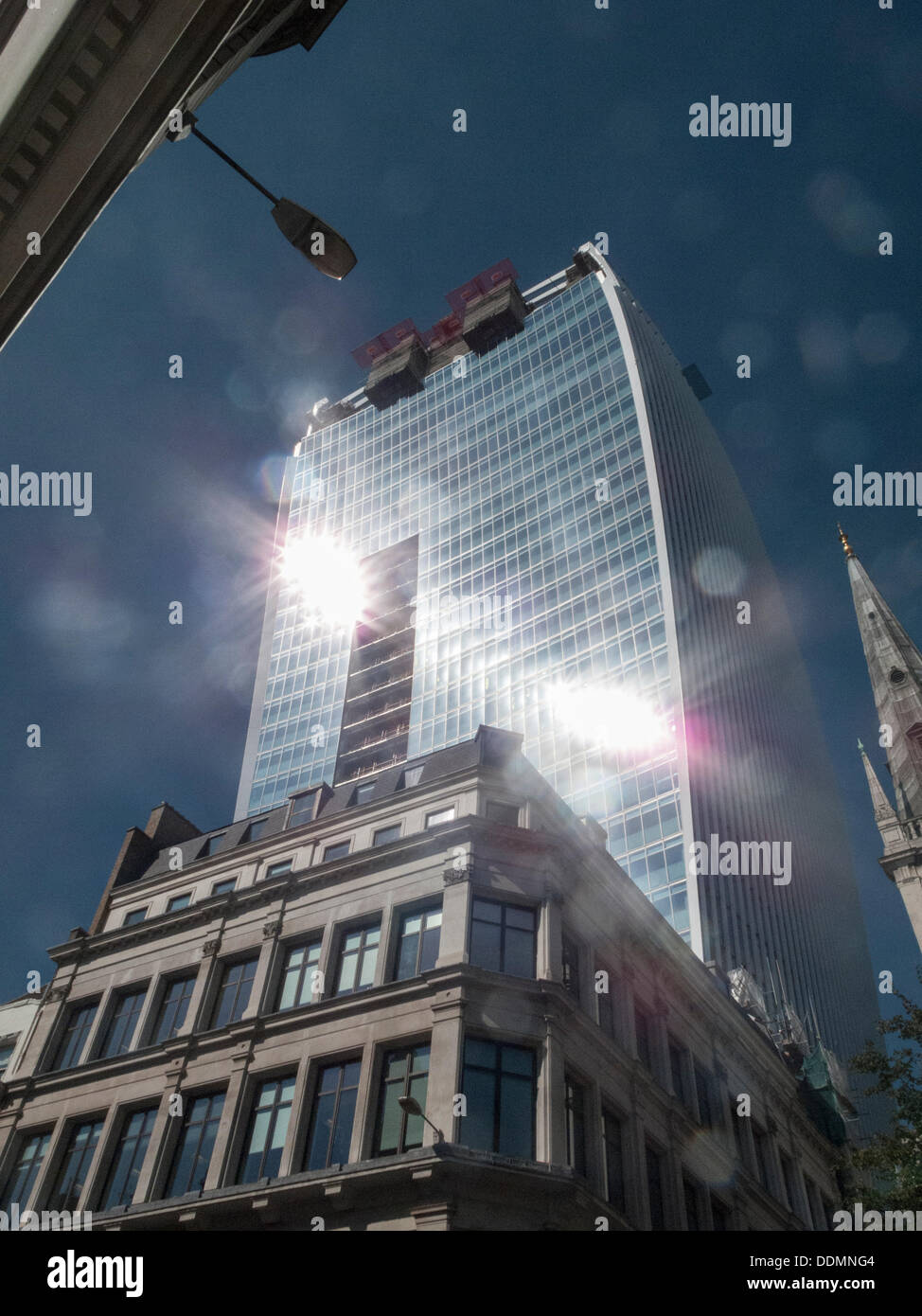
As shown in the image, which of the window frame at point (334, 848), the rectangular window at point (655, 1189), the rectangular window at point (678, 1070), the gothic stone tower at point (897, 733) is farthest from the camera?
the gothic stone tower at point (897, 733)

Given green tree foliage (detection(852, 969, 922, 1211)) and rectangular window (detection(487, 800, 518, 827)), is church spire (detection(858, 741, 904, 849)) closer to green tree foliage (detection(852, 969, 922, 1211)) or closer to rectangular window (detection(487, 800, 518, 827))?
green tree foliage (detection(852, 969, 922, 1211))

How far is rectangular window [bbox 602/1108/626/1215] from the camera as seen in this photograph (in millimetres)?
26422

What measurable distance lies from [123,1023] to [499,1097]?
15171 millimetres

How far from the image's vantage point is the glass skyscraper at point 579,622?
101 m

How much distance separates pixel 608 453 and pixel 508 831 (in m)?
102

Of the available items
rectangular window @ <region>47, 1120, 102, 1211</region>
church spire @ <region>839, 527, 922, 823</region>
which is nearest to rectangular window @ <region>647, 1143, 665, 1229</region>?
rectangular window @ <region>47, 1120, 102, 1211</region>

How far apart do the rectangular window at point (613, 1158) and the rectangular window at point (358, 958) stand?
7453 mm

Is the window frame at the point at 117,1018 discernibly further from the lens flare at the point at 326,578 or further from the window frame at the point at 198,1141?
the lens flare at the point at 326,578

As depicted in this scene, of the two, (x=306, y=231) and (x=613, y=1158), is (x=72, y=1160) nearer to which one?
(x=613, y=1158)

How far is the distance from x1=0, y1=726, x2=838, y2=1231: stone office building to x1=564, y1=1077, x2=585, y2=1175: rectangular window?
86mm

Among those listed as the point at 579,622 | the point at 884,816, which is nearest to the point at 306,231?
the point at 884,816
